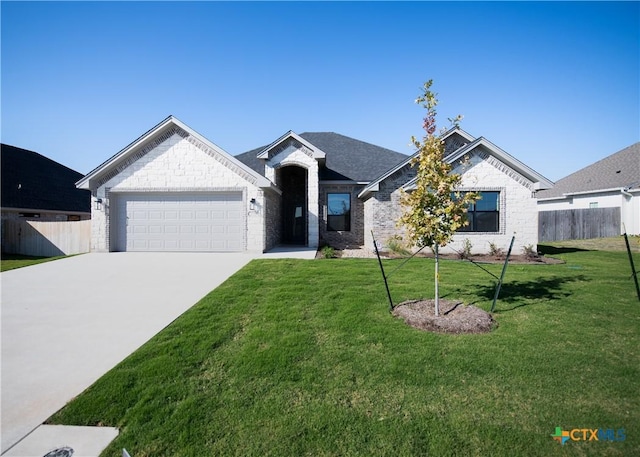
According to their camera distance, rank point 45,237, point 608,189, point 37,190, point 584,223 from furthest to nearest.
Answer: point 608,189 < point 37,190 < point 584,223 < point 45,237

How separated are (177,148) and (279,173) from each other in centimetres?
589

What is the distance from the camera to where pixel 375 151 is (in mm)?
21297

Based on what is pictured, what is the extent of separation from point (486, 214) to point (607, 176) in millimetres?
19436

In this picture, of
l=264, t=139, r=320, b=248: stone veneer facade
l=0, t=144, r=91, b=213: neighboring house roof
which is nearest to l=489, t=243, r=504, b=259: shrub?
l=264, t=139, r=320, b=248: stone veneer facade

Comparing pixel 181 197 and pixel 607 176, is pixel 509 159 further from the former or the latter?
pixel 607 176

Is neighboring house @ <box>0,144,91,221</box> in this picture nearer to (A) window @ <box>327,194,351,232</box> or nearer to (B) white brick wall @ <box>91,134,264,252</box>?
(B) white brick wall @ <box>91,134,264,252</box>

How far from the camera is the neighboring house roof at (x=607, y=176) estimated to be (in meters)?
22.5

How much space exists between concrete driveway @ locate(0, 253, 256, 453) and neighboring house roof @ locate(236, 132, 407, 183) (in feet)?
29.5

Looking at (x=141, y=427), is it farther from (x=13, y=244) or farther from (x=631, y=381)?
(x=13, y=244)

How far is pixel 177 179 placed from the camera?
13.7 meters

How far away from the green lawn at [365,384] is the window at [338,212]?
447 inches

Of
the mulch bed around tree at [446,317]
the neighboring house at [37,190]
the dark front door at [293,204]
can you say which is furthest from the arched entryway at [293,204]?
the neighboring house at [37,190]

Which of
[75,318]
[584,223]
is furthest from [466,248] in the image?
[584,223]

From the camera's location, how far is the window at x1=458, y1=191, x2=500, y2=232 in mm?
13969
